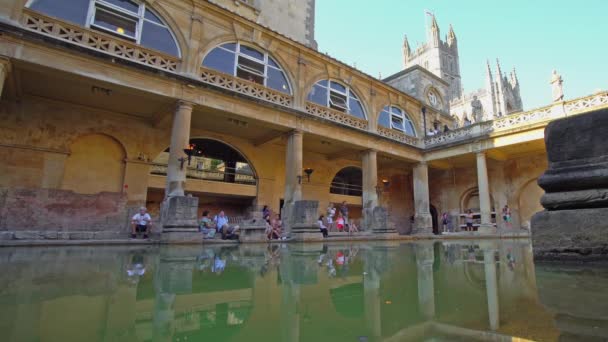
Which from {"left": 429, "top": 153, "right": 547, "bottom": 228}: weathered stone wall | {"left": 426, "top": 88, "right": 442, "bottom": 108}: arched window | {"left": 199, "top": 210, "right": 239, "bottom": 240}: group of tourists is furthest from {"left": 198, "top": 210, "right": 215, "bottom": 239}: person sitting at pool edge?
{"left": 426, "top": 88, "right": 442, "bottom": 108}: arched window

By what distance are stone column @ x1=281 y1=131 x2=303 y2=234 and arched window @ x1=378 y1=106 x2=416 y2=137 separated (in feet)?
22.5

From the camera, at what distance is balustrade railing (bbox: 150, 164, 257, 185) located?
1349cm

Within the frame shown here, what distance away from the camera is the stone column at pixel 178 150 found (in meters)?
9.75

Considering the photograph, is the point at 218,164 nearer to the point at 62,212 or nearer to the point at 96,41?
the point at 62,212

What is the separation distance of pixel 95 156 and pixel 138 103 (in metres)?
2.70

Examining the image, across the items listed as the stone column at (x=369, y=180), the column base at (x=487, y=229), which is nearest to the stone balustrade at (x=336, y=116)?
the stone column at (x=369, y=180)

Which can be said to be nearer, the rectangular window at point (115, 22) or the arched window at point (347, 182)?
the rectangular window at point (115, 22)

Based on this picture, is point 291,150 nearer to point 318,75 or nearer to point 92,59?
point 318,75

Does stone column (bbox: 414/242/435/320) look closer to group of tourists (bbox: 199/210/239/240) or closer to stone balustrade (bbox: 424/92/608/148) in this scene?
group of tourists (bbox: 199/210/239/240)

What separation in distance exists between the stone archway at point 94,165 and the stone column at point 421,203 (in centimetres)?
1455

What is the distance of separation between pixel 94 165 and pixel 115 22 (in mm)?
5191

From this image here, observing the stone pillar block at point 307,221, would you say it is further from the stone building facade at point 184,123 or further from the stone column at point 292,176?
the stone building facade at point 184,123

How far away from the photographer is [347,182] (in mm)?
20625

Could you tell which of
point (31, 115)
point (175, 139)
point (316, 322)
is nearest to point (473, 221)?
point (175, 139)
